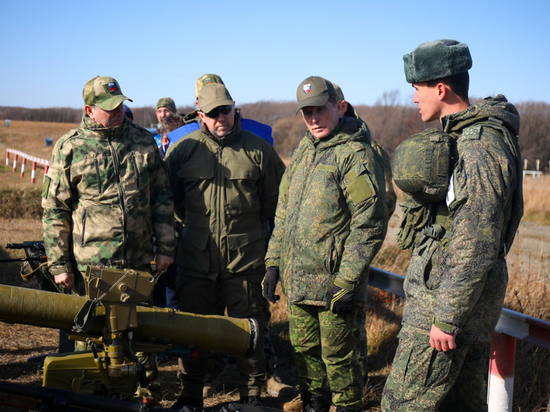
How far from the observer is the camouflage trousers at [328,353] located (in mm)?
3178

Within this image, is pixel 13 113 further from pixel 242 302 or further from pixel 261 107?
pixel 242 302

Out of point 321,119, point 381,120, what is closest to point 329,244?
point 321,119

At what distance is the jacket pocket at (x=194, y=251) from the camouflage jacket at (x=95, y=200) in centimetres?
40

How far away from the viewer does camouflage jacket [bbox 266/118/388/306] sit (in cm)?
310

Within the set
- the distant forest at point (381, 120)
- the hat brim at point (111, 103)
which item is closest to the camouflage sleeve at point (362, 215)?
the hat brim at point (111, 103)

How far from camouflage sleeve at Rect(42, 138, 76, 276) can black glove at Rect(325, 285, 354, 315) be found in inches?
69.9

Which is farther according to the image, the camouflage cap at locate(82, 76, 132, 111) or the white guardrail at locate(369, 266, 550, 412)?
the camouflage cap at locate(82, 76, 132, 111)

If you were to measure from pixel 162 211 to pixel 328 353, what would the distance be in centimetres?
153

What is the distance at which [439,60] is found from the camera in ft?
7.75

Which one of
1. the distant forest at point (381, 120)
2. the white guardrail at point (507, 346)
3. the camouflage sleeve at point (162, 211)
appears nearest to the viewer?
the white guardrail at point (507, 346)

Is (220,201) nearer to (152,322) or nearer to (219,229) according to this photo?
(219,229)

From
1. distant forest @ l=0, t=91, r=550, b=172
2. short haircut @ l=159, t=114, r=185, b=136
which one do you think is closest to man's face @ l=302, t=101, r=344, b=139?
short haircut @ l=159, t=114, r=185, b=136

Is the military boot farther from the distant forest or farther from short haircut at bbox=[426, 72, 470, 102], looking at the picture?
the distant forest

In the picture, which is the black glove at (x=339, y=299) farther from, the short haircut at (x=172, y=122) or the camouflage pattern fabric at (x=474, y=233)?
the short haircut at (x=172, y=122)
